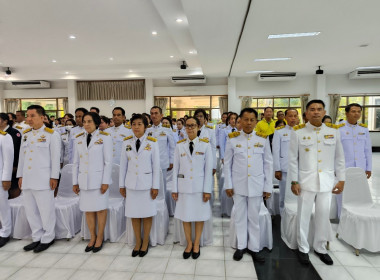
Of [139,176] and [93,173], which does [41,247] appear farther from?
[139,176]

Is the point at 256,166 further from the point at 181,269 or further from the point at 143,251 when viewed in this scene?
the point at 143,251

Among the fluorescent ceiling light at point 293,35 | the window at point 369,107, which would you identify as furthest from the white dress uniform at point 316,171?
the window at point 369,107

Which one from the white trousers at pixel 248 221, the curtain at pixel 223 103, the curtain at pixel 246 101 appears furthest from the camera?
the curtain at pixel 223 103

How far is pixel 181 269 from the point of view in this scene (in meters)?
2.45

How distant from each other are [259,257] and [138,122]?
6.50 ft

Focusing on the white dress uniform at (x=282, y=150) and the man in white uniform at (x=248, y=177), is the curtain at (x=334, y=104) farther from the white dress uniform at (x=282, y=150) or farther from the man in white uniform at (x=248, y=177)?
the man in white uniform at (x=248, y=177)

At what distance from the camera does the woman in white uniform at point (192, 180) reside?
2592mm

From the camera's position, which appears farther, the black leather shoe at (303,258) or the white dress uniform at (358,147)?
the white dress uniform at (358,147)

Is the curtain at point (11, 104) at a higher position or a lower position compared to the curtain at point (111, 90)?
lower

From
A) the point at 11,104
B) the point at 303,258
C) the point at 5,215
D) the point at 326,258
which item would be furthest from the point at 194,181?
the point at 11,104

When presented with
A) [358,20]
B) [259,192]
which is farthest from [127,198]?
[358,20]

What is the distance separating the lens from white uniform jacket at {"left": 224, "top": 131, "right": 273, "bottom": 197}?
2.52 meters

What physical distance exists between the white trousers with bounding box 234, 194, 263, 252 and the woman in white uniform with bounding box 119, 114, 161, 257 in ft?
3.05

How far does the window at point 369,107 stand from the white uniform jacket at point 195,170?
1105 cm
